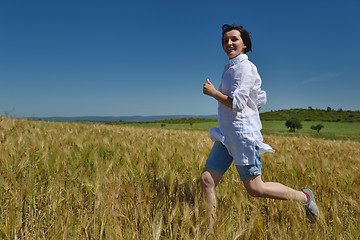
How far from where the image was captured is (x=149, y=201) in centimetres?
149

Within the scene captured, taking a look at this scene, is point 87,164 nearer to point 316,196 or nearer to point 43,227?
point 43,227

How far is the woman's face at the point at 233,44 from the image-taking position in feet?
5.63

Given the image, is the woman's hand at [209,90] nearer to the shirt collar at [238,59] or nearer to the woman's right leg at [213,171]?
the shirt collar at [238,59]

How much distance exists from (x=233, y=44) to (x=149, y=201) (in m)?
1.38

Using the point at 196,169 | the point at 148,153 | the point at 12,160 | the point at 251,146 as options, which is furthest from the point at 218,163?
the point at 12,160

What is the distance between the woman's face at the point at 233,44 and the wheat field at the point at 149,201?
1.14m

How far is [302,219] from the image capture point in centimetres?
139

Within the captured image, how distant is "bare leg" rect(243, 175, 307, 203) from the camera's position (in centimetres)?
154

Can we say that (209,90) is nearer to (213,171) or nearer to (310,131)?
(213,171)

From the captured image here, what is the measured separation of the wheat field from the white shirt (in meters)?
0.42

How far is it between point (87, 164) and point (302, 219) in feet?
7.26

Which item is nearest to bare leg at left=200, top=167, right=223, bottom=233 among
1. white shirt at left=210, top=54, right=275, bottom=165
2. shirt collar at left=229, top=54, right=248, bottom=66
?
white shirt at left=210, top=54, right=275, bottom=165

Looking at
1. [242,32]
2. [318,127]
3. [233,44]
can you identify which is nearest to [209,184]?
[233,44]

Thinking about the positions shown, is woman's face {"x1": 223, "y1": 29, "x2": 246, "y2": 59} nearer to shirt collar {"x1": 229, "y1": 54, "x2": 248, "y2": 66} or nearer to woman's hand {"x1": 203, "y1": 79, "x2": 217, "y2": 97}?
shirt collar {"x1": 229, "y1": 54, "x2": 248, "y2": 66}
